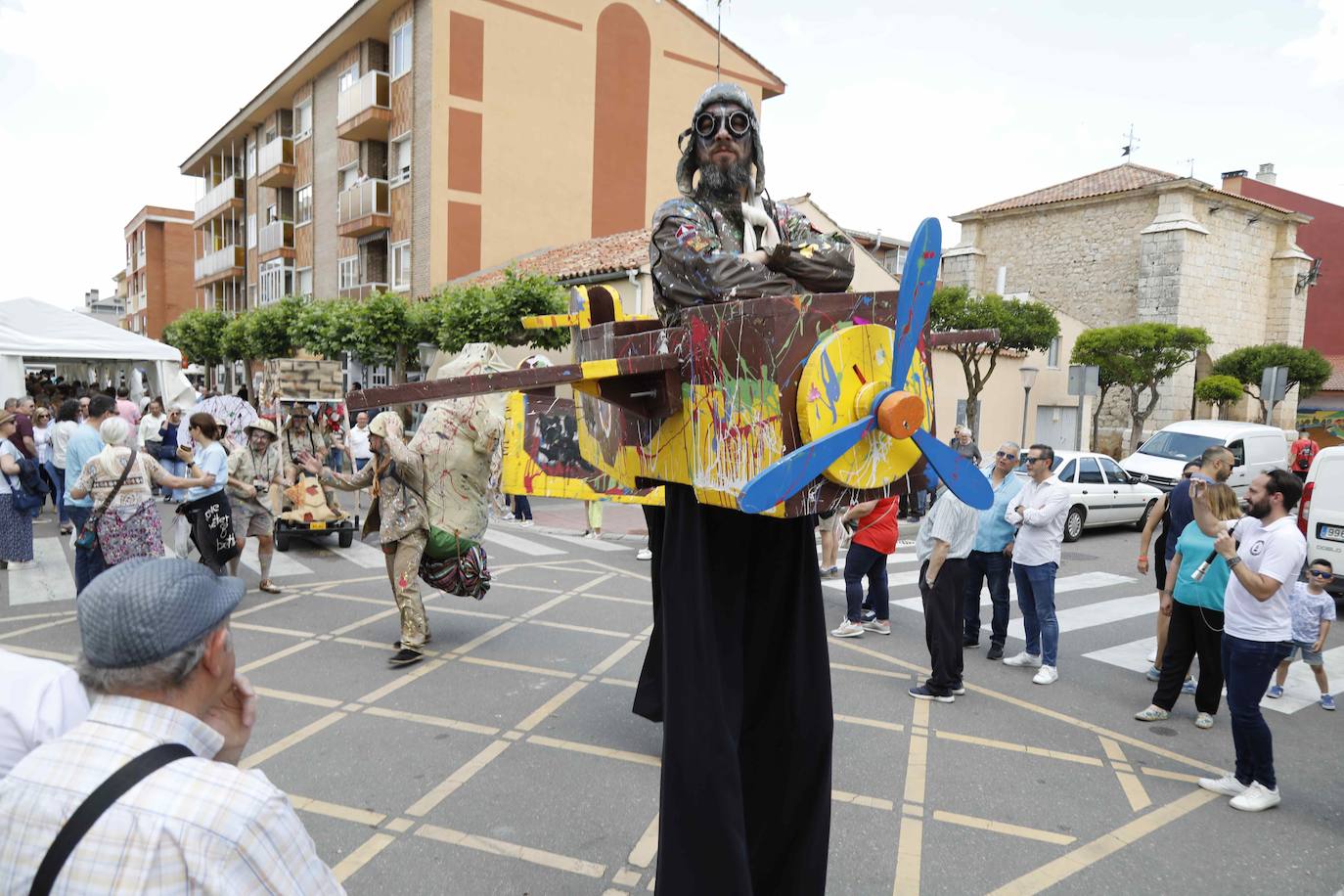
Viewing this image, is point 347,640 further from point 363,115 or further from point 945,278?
point 945,278

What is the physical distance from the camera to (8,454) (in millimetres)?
8484

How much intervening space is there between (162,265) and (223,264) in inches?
592

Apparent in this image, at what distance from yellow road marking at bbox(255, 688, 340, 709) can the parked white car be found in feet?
37.5

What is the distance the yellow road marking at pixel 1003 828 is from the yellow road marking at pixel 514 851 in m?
1.69

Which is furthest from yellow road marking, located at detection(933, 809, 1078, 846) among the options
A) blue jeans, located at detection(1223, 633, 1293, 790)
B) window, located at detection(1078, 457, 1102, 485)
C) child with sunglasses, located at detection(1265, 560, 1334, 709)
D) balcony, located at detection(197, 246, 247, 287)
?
balcony, located at detection(197, 246, 247, 287)

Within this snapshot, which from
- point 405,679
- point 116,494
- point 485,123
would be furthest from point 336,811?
point 485,123

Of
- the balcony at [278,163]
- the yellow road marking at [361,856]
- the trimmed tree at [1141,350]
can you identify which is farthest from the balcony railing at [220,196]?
the yellow road marking at [361,856]

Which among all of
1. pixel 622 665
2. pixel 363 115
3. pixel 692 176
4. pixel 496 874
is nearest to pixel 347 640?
pixel 622 665

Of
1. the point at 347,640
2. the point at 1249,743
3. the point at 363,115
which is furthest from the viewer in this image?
the point at 363,115

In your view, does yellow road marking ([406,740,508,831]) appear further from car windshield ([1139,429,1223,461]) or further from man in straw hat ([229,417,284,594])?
car windshield ([1139,429,1223,461])

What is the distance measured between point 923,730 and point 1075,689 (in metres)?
1.80

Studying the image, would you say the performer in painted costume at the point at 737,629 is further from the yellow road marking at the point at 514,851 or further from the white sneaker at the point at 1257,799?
the white sneaker at the point at 1257,799

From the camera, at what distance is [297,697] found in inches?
211

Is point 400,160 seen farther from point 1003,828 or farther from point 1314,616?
point 1003,828
